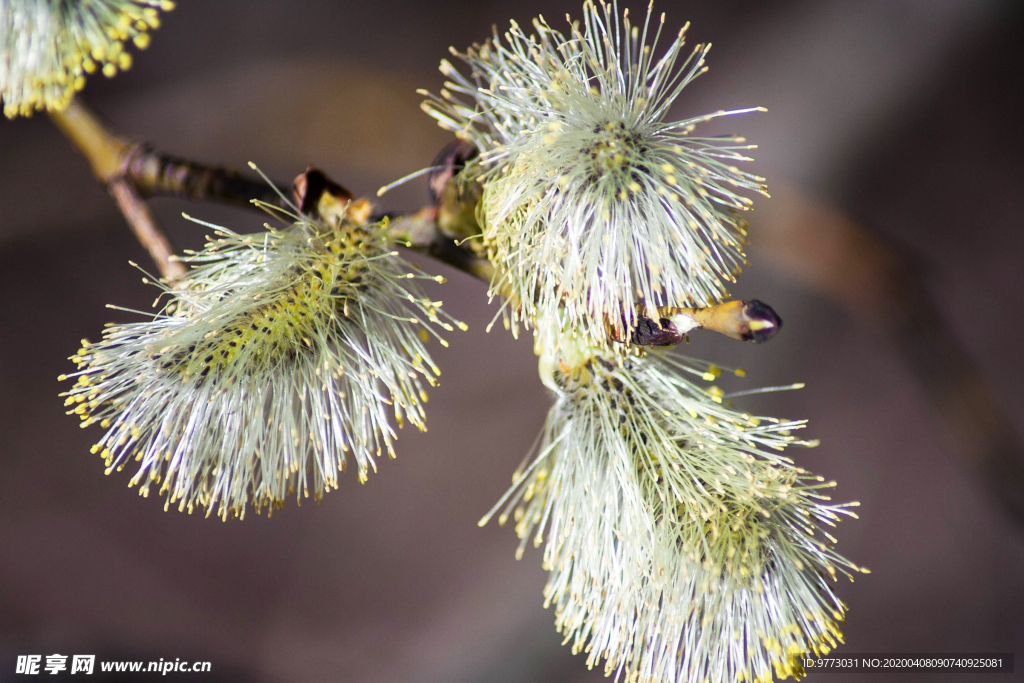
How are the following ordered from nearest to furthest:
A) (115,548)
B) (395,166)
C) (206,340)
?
(206,340) < (115,548) < (395,166)

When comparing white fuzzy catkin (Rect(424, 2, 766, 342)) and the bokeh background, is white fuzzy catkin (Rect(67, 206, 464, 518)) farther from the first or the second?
the bokeh background

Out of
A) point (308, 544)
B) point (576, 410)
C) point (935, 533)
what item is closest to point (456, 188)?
point (576, 410)

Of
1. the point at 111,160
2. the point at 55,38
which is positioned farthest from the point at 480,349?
the point at 55,38

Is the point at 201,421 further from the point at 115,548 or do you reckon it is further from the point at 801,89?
the point at 801,89

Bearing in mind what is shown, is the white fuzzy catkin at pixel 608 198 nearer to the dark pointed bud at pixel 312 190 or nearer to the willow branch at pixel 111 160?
the dark pointed bud at pixel 312 190

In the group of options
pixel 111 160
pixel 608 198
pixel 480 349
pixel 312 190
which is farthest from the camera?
pixel 480 349

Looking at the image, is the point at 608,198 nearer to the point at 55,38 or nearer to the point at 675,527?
the point at 675,527
